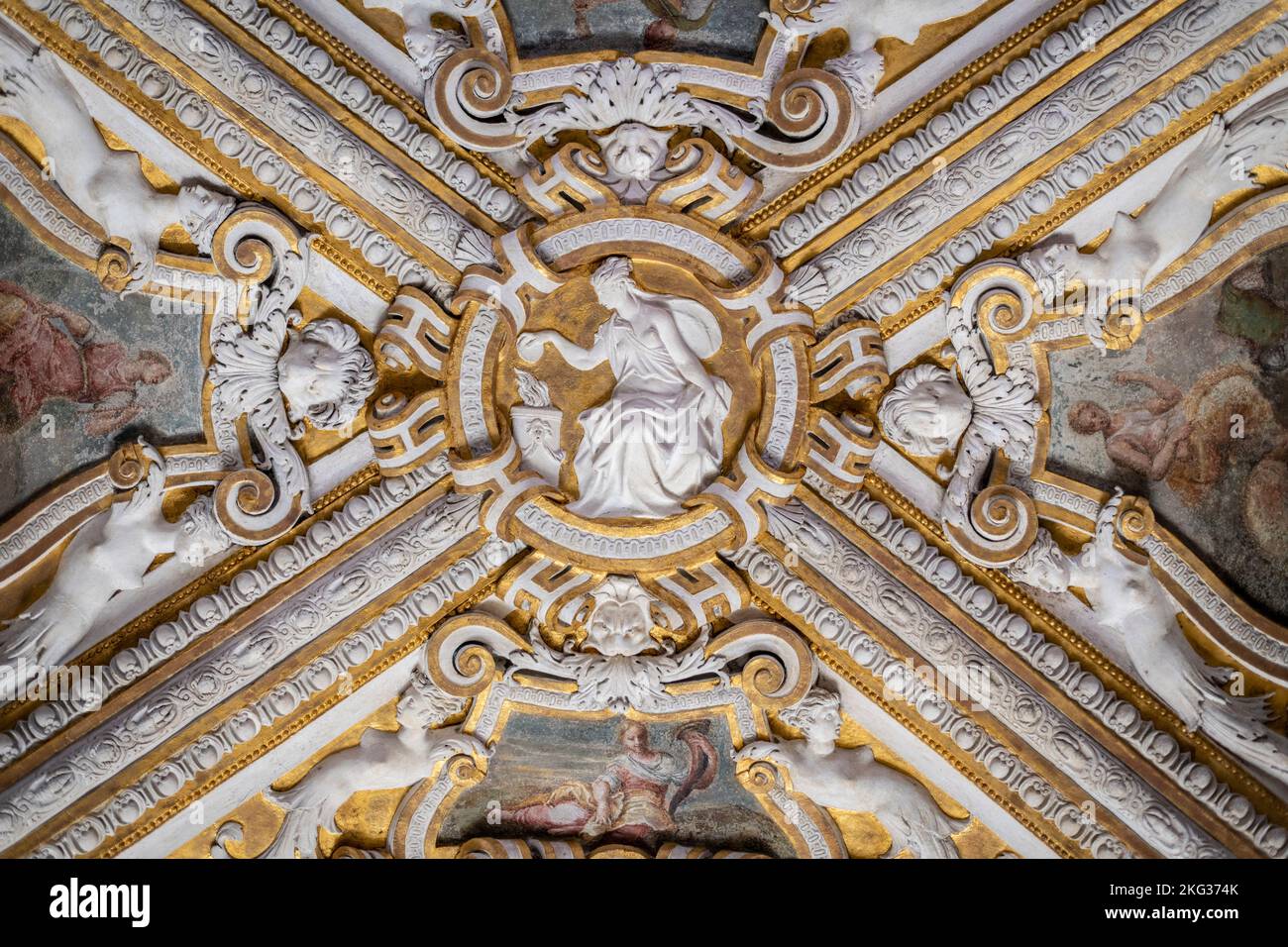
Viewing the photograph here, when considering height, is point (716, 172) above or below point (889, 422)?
above

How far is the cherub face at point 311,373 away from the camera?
8047 mm

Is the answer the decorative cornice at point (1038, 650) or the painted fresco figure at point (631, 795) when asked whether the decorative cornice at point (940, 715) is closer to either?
the decorative cornice at point (1038, 650)

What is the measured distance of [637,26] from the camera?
8.11m

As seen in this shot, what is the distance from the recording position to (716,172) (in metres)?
8.06

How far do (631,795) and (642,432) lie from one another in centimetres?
193

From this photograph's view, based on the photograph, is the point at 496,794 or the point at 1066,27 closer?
the point at 1066,27

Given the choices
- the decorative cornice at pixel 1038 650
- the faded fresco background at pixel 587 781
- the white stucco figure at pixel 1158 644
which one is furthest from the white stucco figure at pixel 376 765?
the white stucco figure at pixel 1158 644

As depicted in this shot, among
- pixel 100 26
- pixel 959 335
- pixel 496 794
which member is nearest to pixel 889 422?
pixel 959 335

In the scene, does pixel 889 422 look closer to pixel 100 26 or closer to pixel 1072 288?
pixel 1072 288

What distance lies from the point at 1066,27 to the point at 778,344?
208 cm

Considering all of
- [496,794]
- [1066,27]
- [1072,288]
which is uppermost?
[1066,27]

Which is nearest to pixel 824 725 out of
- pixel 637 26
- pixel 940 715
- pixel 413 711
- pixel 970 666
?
pixel 940 715

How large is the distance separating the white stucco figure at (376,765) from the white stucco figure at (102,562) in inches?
49.3

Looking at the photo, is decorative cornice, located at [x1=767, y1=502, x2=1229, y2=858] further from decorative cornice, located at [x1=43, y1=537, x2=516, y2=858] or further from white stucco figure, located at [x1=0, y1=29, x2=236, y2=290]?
white stucco figure, located at [x1=0, y1=29, x2=236, y2=290]
